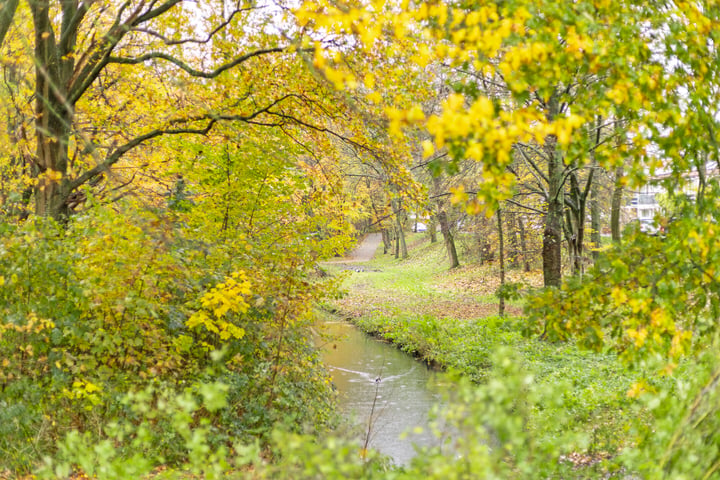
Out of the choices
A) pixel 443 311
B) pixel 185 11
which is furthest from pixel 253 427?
pixel 443 311

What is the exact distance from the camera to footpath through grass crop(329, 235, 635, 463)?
6332mm

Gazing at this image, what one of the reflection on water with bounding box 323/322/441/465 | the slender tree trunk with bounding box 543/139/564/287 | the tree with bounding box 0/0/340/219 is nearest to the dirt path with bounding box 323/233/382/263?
the reflection on water with bounding box 323/322/441/465

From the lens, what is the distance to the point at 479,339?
12.5 m

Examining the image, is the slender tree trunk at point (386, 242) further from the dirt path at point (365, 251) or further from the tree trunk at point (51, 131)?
the tree trunk at point (51, 131)

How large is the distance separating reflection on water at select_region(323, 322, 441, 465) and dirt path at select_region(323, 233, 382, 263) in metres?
26.9

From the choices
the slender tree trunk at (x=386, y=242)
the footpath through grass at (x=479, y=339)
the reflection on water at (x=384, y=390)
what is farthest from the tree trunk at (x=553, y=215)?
the slender tree trunk at (x=386, y=242)

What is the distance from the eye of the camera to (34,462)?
4.65m

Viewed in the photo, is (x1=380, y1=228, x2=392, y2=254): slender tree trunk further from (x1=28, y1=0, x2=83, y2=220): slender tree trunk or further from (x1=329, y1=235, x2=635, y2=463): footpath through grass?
(x1=28, y1=0, x2=83, y2=220): slender tree trunk

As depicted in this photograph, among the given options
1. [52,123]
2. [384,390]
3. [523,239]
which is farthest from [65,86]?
[523,239]

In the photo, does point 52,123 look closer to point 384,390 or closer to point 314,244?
point 314,244

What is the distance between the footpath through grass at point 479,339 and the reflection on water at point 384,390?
2.00ft

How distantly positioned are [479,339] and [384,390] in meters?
2.97

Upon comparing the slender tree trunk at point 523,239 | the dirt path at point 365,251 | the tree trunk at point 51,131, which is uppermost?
the tree trunk at point 51,131

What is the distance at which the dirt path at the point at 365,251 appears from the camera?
4319cm
